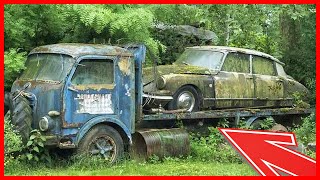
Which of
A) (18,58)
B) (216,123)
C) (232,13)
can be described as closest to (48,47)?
(18,58)

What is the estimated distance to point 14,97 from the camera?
921cm

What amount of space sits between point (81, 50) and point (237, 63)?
4418mm

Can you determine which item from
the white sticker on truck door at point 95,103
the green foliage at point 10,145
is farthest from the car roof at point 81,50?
the green foliage at point 10,145

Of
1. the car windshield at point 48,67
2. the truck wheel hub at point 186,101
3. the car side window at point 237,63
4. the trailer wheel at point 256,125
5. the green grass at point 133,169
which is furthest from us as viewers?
the trailer wheel at point 256,125

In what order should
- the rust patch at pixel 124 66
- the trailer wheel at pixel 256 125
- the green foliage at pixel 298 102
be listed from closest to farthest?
the rust patch at pixel 124 66, the trailer wheel at pixel 256 125, the green foliage at pixel 298 102

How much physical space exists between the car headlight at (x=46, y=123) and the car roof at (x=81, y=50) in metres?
1.14

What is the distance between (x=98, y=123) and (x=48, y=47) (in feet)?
5.31

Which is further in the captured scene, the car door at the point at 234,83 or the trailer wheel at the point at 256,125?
the trailer wheel at the point at 256,125

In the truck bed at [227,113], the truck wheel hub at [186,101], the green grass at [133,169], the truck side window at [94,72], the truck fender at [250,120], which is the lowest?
the green grass at [133,169]

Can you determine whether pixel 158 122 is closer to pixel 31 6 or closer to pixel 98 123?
pixel 98 123

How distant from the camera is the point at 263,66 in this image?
13.1 m

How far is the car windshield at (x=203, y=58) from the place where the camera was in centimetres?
1222

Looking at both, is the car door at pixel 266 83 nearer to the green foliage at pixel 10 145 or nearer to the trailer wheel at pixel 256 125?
the trailer wheel at pixel 256 125

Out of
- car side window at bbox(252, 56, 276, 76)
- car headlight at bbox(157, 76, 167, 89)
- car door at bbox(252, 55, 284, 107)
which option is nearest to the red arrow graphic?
car headlight at bbox(157, 76, 167, 89)
